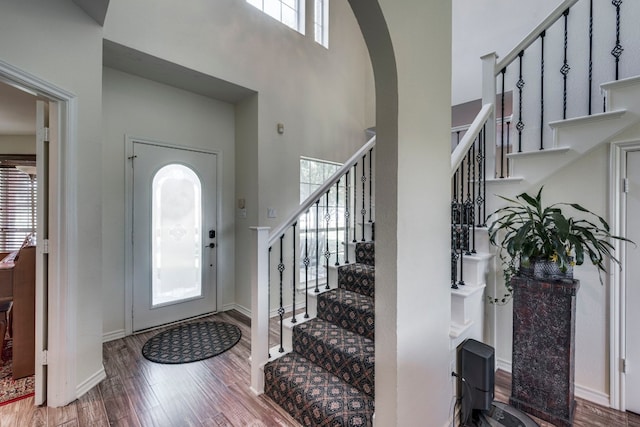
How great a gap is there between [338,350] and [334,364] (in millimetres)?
109

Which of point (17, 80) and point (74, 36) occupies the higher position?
point (74, 36)

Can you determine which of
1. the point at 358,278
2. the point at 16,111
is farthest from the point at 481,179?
the point at 16,111

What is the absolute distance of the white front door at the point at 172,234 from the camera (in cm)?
→ 305

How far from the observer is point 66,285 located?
1.94 m

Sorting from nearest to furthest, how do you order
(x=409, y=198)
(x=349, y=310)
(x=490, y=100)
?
(x=409, y=198) < (x=349, y=310) < (x=490, y=100)

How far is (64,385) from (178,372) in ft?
2.35

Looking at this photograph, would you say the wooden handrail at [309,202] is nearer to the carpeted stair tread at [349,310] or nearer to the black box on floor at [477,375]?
the carpeted stair tread at [349,310]

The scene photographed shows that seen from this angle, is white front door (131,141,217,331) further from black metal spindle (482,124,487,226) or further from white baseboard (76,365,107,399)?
black metal spindle (482,124,487,226)

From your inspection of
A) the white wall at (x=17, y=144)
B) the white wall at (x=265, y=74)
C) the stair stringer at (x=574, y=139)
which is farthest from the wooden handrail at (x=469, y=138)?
the white wall at (x=17, y=144)

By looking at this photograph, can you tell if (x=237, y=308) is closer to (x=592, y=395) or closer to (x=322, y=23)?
(x=592, y=395)

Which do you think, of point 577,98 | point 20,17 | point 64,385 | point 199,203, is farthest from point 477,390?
point 20,17

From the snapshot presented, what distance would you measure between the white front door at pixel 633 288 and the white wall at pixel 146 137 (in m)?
3.74

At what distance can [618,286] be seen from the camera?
186cm

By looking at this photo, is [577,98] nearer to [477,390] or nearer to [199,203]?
[477,390]
